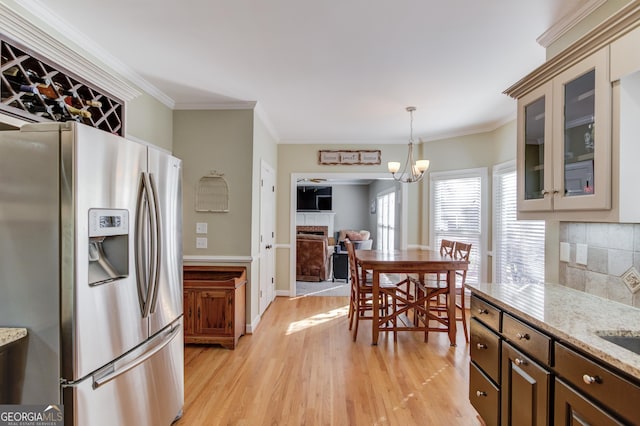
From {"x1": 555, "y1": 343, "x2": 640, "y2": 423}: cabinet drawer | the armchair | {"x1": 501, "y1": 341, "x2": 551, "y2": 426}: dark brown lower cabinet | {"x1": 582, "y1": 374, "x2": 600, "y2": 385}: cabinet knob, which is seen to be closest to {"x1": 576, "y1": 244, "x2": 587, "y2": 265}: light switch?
{"x1": 501, "y1": 341, "x2": 551, "y2": 426}: dark brown lower cabinet

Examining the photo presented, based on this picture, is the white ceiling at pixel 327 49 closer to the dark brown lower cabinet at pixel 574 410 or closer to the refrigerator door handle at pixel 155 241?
the refrigerator door handle at pixel 155 241

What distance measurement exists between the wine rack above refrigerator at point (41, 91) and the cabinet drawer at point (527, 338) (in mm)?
2720

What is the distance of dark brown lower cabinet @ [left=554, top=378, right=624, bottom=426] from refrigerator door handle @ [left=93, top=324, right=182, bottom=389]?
75.9 inches

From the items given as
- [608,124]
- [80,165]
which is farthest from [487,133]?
[80,165]

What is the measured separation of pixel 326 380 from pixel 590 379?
6.46 ft

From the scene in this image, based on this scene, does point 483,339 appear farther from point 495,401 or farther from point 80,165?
point 80,165

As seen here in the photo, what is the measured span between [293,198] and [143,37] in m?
3.31

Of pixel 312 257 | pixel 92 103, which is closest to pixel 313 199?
pixel 312 257

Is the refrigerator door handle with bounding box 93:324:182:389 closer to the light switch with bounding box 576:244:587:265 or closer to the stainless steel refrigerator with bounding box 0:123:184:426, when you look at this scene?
the stainless steel refrigerator with bounding box 0:123:184:426

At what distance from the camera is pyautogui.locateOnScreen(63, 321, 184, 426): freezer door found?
4.51 feet

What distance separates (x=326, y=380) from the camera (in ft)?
8.76

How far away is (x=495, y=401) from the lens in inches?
68.9

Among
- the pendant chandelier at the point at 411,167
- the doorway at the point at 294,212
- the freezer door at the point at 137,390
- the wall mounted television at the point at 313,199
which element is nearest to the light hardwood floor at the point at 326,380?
the freezer door at the point at 137,390

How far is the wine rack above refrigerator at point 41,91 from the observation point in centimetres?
165
